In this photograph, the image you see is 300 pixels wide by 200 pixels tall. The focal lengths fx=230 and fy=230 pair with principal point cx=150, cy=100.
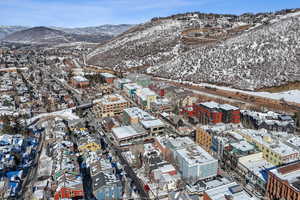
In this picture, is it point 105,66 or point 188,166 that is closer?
point 188,166

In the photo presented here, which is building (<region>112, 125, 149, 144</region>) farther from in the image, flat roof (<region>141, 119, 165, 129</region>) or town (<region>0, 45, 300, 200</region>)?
flat roof (<region>141, 119, 165, 129</region>)

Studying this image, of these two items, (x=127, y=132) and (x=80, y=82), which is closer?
(x=127, y=132)

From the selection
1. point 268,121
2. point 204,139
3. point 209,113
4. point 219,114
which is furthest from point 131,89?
point 268,121

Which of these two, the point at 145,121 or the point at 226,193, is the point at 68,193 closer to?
the point at 226,193

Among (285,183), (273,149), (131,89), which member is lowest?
(285,183)

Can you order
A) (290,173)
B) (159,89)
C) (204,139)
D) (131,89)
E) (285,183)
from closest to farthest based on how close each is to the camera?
(285,183)
(290,173)
(204,139)
(159,89)
(131,89)

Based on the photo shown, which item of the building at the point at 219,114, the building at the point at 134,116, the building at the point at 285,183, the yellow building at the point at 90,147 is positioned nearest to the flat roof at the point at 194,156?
the building at the point at 285,183

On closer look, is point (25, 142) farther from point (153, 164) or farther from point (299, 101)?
point (299, 101)

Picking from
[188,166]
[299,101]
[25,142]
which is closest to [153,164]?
[188,166]
